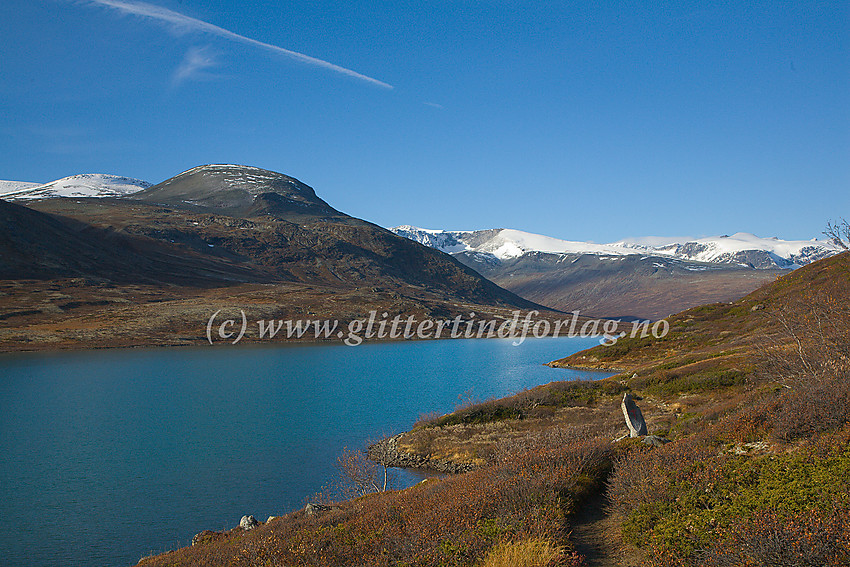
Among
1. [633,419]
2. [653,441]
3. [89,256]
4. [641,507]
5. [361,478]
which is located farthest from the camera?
[89,256]

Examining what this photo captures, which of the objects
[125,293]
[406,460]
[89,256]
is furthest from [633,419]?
[89,256]

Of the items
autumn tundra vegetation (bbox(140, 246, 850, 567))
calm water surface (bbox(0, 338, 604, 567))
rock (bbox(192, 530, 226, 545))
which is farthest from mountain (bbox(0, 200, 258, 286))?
autumn tundra vegetation (bbox(140, 246, 850, 567))

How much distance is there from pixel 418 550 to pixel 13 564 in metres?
17.5

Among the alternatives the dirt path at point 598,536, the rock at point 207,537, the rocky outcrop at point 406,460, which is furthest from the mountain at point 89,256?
the dirt path at point 598,536

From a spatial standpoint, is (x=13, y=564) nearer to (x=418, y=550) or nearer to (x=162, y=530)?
(x=162, y=530)

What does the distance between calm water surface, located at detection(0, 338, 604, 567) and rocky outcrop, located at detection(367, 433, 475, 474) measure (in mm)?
2967

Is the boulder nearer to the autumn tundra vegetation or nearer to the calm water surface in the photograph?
the autumn tundra vegetation

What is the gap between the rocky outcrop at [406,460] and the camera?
89.7 ft

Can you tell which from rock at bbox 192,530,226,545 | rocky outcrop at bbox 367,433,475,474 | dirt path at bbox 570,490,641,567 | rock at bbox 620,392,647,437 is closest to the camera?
dirt path at bbox 570,490,641,567

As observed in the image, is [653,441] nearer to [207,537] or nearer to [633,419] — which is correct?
[633,419]

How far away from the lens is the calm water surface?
21250 mm

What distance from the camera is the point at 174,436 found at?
1422 inches

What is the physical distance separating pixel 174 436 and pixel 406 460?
17.6 meters

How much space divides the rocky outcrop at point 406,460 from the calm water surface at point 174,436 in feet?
9.73
